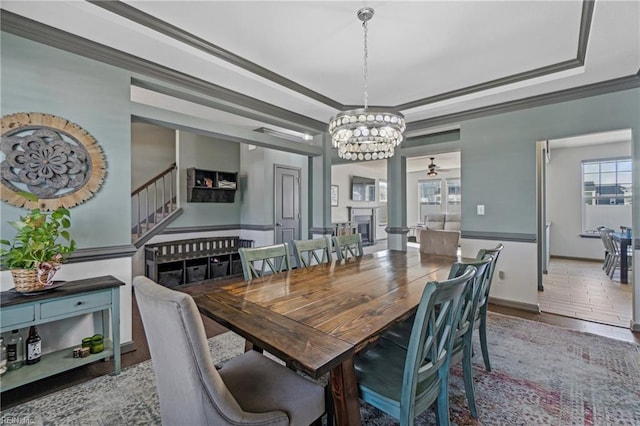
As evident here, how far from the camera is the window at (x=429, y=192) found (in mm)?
10195

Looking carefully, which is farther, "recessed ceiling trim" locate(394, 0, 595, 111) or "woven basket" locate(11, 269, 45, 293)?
"recessed ceiling trim" locate(394, 0, 595, 111)

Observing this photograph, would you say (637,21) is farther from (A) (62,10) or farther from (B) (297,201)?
(B) (297,201)

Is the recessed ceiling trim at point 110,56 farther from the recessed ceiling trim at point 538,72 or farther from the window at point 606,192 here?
the window at point 606,192

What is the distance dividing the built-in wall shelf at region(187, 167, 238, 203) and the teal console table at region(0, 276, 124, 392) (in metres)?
3.07

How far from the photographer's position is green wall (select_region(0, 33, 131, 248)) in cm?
205

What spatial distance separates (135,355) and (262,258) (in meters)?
1.44

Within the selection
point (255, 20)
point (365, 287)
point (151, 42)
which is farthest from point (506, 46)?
point (151, 42)

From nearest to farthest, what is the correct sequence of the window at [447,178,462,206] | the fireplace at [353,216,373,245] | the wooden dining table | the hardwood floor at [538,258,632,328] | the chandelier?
the wooden dining table, the chandelier, the hardwood floor at [538,258,632,328], the fireplace at [353,216,373,245], the window at [447,178,462,206]

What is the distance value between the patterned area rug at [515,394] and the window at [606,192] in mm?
5109

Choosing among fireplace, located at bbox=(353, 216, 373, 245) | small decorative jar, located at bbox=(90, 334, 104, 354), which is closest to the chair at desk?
small decorative jar, located at bbox=(90, 334, 104, 354)

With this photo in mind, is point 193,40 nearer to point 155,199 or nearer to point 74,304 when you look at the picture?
point 74,304

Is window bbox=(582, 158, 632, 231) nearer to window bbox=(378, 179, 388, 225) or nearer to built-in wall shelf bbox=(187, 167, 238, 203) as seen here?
window bbox=(378, 179, 388, 225)

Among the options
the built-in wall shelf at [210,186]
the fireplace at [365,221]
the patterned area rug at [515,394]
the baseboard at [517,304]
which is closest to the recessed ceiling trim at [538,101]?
the baseboard at [517,304]

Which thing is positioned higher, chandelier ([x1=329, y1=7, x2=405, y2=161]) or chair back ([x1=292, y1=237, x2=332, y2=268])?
chandelier ([x1=329, y1=7, x2=405, y2=161])
